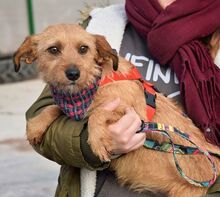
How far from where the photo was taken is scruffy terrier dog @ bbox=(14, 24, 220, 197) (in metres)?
2.64

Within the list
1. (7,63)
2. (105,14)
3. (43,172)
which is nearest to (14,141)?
(43,172)

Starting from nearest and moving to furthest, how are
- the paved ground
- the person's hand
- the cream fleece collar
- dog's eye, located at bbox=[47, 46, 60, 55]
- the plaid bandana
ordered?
the person's hand
the plaid bandana
dog's eye, located at bbox=[47, 46, 60, 55]
the cream fleece collar
the paved ground

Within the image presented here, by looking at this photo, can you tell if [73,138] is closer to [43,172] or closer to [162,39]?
[162,39]

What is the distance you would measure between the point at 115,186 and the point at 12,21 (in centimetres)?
674

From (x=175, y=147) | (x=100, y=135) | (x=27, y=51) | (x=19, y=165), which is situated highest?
(x=27, y=51)

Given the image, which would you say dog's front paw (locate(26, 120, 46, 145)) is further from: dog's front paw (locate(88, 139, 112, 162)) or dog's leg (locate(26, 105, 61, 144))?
dog's front paw (locate(88, 139, 112, 162))

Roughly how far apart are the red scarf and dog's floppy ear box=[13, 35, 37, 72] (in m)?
0.49

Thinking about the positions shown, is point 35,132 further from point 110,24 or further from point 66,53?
point 110,24

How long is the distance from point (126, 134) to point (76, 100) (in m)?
0.27

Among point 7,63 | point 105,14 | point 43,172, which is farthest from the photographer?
point 7,63

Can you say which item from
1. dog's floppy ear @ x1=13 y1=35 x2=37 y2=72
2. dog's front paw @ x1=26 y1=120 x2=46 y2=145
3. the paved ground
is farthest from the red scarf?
the paved ground

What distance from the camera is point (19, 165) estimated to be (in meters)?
6.07

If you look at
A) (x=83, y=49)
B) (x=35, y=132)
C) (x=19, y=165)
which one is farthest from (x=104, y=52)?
(x=19, y=165)

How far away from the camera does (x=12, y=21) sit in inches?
358
